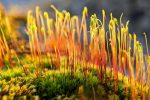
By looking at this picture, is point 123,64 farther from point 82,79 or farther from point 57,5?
point 57,5

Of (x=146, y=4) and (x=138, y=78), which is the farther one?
(x=146, y=4)

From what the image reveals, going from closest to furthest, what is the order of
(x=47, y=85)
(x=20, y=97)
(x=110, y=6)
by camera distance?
1. (x=20, y=97)
2. (x=47, y=85)
3. (x=110, y=6)

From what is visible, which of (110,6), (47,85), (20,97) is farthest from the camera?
(110,6)

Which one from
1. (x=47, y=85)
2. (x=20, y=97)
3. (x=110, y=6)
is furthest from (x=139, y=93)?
(x=110, y=6)

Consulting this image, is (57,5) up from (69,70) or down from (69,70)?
up

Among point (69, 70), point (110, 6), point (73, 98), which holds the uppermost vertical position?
point (110, 6)

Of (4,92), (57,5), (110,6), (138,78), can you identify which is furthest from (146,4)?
(4,92)

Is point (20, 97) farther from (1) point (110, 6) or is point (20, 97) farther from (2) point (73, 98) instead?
(1) point (110, 6)

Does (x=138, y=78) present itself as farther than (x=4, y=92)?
Yes

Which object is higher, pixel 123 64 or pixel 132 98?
pixel 123 64
